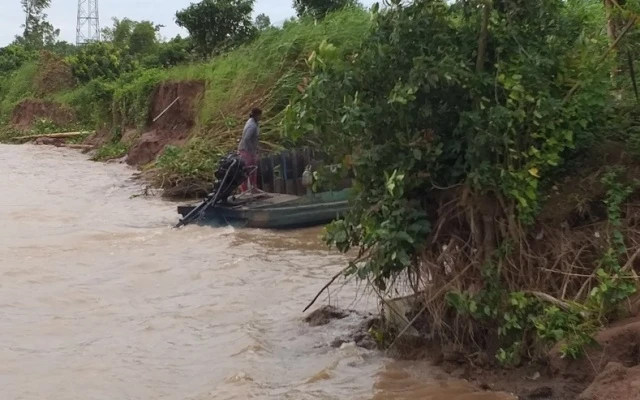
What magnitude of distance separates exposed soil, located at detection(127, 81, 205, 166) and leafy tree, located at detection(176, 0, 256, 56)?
112 inches

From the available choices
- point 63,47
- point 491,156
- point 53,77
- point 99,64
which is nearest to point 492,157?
point 491,156

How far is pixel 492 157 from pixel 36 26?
63347mm

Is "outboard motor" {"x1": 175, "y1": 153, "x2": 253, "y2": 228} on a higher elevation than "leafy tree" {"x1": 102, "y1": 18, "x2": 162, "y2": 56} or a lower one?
lower

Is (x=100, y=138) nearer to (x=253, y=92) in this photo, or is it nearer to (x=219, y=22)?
(x=219, y=22)

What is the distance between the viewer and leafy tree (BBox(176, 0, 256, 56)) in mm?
25594

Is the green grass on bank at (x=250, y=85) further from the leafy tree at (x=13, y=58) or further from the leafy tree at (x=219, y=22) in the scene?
the leafy tree at (x=13, y=58)

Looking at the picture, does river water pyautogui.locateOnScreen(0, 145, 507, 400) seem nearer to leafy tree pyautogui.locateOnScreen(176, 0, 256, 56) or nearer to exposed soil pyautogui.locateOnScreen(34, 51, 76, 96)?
leafy tree pyautogui.locateOnScreen(176, 0, 256, 56)

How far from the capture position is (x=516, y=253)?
557 cm

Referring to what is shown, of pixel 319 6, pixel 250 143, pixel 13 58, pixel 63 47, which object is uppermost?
pixel 63 47

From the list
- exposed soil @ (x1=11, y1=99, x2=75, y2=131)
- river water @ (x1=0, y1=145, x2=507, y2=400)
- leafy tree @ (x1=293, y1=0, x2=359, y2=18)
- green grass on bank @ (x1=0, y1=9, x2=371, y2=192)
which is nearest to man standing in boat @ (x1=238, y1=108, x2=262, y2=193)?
river water @ (x1=0, y1=145, x2=507, y2=400)

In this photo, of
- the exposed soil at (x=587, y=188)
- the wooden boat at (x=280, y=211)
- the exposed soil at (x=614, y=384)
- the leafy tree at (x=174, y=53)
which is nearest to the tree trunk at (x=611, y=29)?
the exposed soil at (x=587, y=188)

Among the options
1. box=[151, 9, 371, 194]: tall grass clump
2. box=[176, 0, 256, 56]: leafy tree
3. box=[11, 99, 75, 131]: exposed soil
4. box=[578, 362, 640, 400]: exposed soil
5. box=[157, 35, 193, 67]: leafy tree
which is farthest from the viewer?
box=[11, 99, 75, 131]: exposed soil

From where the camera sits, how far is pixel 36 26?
63312mm

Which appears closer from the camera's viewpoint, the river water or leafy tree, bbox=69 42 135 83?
the river water
